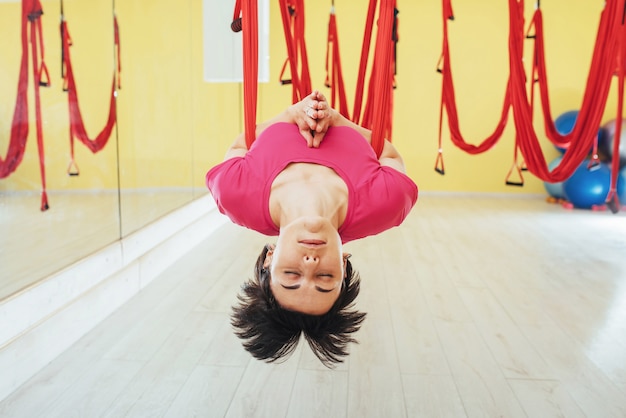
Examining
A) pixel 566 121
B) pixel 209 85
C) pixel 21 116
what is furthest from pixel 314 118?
pixel 566 121

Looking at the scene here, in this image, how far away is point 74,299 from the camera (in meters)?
2.44

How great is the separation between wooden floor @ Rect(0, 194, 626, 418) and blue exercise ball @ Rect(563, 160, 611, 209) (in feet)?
5.68

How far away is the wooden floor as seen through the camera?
6.42 feet

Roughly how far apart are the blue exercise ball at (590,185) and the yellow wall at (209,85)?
0.67 m

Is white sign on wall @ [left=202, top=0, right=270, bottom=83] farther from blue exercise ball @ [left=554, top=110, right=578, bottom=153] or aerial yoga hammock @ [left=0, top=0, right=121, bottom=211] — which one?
blue exercise ball @ [left=554, top=110, right=578, bottom=153]

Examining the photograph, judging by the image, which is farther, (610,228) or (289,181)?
(610,228)

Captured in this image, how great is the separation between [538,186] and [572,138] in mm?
3864

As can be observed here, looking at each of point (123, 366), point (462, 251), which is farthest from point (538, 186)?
point (123, 366)

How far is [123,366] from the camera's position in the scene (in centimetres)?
220

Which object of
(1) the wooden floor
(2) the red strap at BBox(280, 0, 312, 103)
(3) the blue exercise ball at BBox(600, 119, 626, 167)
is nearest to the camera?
(2) the red strap at BBox(280, 0, 312, 103)

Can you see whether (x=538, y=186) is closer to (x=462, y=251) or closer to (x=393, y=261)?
(x=462, y=251)

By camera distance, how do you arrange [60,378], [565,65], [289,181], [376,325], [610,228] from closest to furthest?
[289,181] < [60,378] < [376,325] < [610,228] < [565,65]

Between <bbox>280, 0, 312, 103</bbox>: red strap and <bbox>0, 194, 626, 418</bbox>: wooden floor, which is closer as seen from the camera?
<bbox>280, 0, 312, 103</bbox>: red strap

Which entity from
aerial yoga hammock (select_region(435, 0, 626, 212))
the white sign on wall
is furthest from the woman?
the white sign on wall
